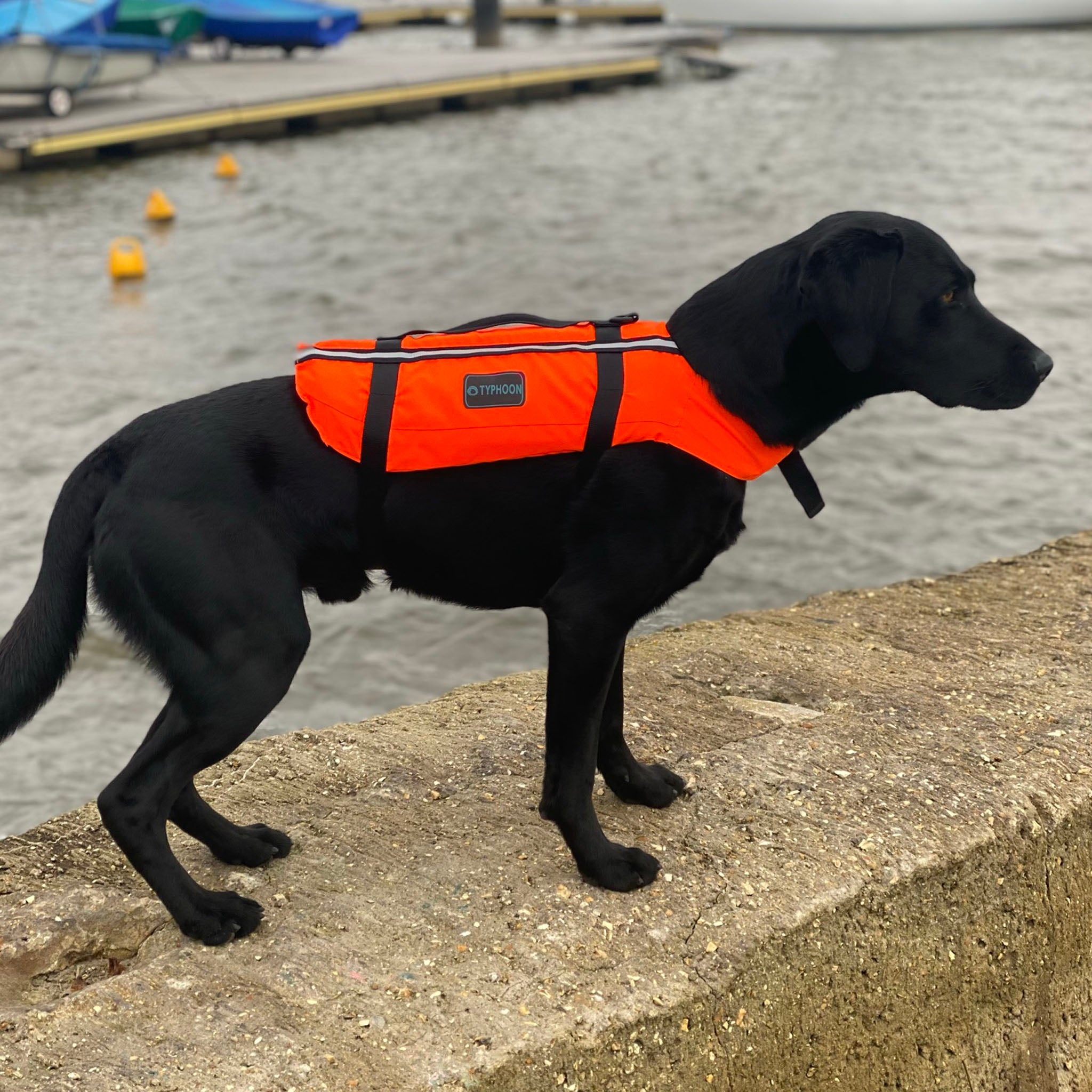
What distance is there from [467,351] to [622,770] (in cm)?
132

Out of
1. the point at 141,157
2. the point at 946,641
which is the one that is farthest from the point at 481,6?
the point at 946,641

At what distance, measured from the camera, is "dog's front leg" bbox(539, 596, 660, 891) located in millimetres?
3098

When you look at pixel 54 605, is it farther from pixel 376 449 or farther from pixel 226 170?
pixel 226 170

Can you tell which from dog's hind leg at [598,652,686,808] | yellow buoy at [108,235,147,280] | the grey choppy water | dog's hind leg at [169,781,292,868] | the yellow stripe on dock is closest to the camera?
dog's hind leg at [169,781,292,868]

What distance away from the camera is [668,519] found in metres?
3.05

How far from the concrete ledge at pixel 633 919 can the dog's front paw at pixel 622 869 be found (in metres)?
0.05

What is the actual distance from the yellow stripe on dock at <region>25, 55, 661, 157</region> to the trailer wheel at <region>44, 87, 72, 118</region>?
49.2 inches

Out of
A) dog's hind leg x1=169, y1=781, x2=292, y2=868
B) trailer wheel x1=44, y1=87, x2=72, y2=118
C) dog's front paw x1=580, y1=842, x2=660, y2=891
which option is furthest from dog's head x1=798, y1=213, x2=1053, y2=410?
trailer wheel x1=44, y1=87, x2=72, y2=118

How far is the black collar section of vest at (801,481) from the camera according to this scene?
3.29 metres

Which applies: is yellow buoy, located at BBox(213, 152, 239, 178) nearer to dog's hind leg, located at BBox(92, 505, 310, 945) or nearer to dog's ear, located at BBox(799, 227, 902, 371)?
dog's hind leg, located at BBox(92, 505, 310, 945)

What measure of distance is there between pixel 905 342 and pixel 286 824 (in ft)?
7.21

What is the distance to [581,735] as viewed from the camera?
3.21m

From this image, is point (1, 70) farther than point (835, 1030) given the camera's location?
Yes

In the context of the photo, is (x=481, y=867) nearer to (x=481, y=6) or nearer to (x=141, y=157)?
(x=141, y=157)
